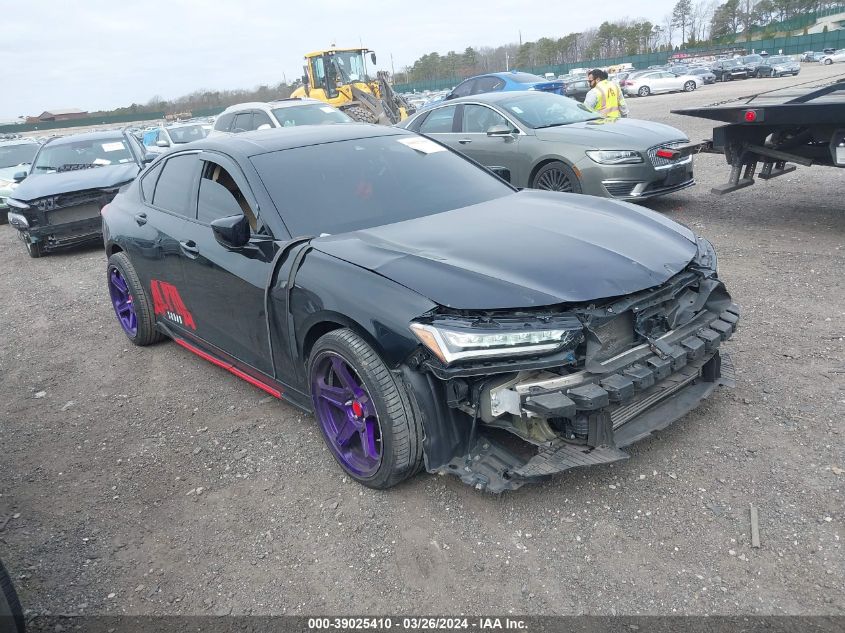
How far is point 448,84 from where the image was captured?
72688 mm

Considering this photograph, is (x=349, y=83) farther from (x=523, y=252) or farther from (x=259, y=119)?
(x=523, y=252)

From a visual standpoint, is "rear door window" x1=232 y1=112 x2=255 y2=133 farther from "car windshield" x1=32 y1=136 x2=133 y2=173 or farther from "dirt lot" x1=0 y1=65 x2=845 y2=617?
"dirt lot" x1=0 y1=65 x2=845 y2=617

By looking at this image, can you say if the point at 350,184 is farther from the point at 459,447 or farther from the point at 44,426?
the point at 44,426

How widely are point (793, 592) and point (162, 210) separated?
4.14 m

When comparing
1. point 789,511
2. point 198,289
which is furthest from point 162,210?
point 789,511

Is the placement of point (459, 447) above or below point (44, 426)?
above

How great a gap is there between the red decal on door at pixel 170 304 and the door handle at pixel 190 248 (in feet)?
1.35

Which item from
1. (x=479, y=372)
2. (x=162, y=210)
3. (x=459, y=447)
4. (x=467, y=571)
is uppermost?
(x=162, y=210)

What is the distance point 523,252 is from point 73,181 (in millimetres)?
8181

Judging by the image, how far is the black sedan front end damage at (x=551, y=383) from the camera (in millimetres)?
2516

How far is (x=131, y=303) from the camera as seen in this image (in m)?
5.06

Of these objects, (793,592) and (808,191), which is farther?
(808,191)

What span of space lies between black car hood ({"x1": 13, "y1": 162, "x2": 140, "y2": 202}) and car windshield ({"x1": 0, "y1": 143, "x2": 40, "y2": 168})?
4.72 m

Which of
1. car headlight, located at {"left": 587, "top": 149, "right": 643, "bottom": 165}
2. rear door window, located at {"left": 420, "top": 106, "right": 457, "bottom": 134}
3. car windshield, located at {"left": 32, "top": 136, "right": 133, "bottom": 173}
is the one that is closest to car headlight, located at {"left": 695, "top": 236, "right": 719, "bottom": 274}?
car headlight, located at {"left": 587, "top": 149, "right": 643, "bottom": 165}
